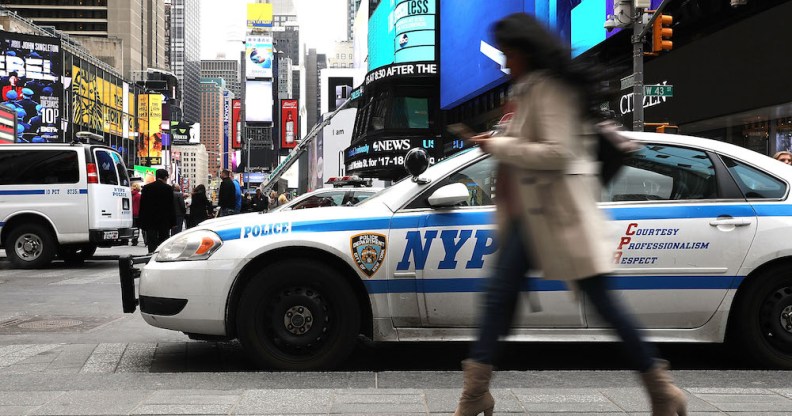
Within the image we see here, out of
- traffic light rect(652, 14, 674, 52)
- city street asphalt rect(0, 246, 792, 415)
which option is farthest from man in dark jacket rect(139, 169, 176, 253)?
traffic light rect(652, 14, 674, 52)

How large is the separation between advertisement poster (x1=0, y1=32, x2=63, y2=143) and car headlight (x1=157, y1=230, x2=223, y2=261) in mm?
60472

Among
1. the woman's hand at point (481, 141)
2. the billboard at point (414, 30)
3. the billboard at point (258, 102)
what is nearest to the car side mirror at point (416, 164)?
the woman's hand at point (481, 141)

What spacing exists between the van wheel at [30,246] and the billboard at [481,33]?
1378 centimetres

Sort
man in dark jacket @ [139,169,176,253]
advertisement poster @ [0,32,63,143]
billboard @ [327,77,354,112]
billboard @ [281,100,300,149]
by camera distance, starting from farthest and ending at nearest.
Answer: billboard @ [281,100,300,149] → billboard @ [327,77,354,112] → advertisement poster @ [0,32,63,143] → man in dark jacket @ [139,169,176,253]

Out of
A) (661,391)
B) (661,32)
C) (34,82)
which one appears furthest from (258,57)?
(661,391)

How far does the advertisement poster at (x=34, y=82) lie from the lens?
59906mm

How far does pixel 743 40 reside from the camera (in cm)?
1573

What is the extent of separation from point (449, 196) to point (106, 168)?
10522 mm

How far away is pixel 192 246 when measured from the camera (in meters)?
4.82

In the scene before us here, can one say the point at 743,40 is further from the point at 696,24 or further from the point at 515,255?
the point at 515,255

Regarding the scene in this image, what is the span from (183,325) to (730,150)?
142 inches

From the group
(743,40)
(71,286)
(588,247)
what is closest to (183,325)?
(588,247)

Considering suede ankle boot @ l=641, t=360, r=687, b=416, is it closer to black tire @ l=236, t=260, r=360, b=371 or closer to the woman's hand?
the woman's hand

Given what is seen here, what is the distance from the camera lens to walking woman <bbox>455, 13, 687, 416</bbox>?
282cm
